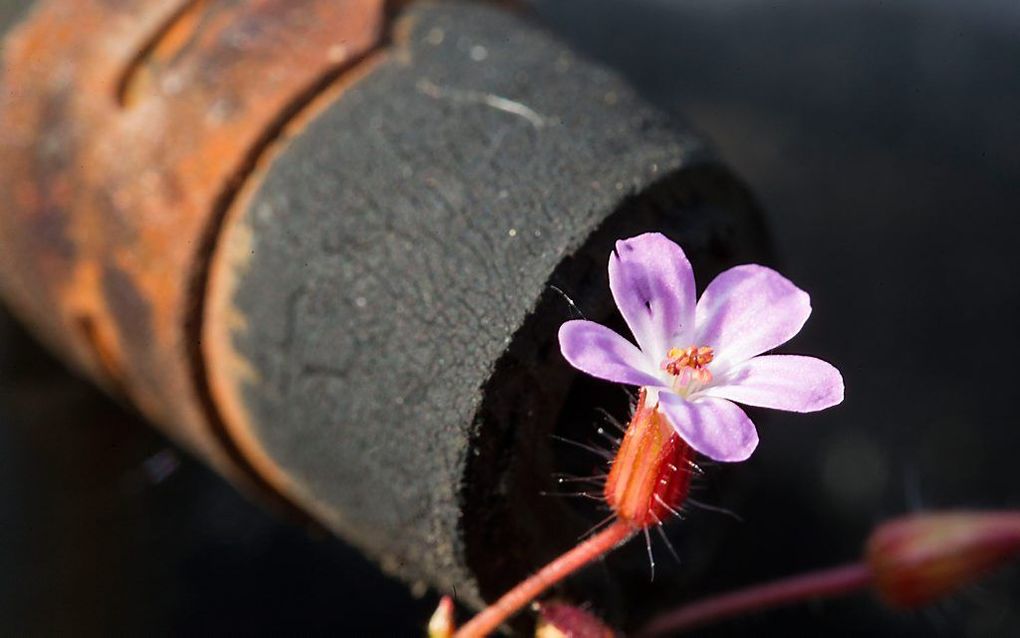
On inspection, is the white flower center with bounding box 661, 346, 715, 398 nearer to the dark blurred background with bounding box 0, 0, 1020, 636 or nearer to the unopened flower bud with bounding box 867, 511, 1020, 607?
the unopened flower bud with bounding box 867, 511, 1020, 607

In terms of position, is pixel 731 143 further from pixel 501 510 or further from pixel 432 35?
pixel 501 510

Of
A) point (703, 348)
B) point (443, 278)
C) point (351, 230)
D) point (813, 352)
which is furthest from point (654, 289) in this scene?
point (813, 352)

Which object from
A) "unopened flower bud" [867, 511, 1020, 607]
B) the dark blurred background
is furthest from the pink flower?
the dark blurred background

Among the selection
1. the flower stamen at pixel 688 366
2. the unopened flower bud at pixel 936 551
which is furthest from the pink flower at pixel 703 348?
the unopened flower bud at pixel 936 551

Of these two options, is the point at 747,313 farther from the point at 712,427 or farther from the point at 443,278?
the point at 443,278

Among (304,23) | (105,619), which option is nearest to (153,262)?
(304,23)
